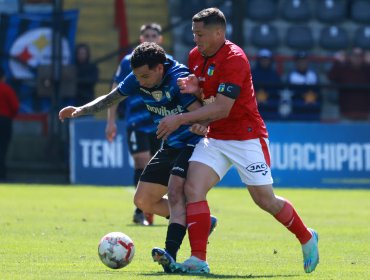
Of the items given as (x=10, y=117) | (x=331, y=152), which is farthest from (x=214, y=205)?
(x=10, y=117)

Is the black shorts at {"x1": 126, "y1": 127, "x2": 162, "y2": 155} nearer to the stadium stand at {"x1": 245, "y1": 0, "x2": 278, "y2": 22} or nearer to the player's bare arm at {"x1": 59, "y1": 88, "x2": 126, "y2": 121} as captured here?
the player's bare arm at {"x1": 59, "y1": 88, "x2": 126, "y2": 121}

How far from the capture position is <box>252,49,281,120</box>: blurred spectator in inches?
912

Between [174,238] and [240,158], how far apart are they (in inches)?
34.3

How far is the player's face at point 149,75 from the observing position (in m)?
8.95

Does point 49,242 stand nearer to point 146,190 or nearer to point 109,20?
point 146,190

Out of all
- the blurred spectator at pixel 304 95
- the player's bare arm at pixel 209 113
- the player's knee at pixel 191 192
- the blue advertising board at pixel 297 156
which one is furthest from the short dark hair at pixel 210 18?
the blurred spectator at pixel 304 95

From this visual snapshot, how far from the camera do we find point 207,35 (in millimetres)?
8898

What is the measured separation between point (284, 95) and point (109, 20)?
172 inches

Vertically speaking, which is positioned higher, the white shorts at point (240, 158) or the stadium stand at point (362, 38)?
the white shorts at point (240, 158)

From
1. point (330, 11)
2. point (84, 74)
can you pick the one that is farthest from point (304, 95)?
point (84, 74)

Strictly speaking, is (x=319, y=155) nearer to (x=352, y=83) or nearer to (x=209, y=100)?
(x=352, y=83)

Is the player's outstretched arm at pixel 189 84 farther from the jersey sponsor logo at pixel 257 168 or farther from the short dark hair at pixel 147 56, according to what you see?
the jersey sponsor logo at pixel 257 168

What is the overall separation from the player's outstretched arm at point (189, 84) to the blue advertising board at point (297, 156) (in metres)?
12.9

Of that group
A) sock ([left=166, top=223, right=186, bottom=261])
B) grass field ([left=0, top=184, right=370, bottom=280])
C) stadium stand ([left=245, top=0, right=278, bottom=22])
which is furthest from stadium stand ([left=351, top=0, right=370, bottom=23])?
sock ([left=166, top=223, right=186, bottom=261])
